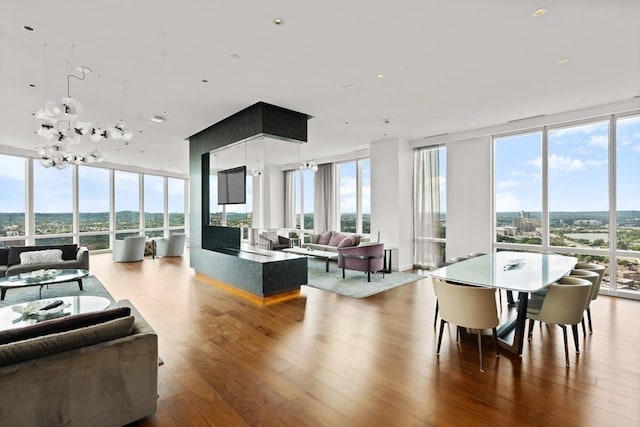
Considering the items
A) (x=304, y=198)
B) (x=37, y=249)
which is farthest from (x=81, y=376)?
(x=304, y=198)

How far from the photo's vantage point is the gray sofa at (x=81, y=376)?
1674 mm

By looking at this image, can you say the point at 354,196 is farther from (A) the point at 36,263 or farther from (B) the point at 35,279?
(A) the point at 36,263

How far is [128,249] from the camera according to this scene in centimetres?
843

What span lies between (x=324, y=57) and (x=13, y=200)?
9559mm

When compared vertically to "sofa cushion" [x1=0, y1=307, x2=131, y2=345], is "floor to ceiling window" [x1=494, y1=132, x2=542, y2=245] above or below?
above

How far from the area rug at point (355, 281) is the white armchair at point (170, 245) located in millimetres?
4702

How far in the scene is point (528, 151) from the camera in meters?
6.01

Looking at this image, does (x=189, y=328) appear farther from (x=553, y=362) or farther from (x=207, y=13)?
(x=553, y=362)

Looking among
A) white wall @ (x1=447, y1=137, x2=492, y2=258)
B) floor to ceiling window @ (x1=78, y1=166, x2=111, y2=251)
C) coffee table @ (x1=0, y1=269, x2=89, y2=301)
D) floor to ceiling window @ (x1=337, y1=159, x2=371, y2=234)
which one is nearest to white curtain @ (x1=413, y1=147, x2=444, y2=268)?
white wall @ (x1=447, y1=137, x2=492, y2=258)

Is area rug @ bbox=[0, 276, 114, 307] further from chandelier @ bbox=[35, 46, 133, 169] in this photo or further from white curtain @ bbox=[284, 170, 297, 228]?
white curtain @ bbox=[284, 170, 297, 228]

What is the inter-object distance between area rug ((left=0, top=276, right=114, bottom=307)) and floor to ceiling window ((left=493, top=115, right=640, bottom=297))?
7669mm

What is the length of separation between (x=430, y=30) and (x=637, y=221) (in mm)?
5017

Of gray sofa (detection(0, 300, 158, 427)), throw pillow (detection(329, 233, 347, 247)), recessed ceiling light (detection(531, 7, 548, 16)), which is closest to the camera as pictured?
gray sofa (detection(0, 300, 158, 427))

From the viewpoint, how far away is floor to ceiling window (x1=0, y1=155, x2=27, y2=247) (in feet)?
25.9
